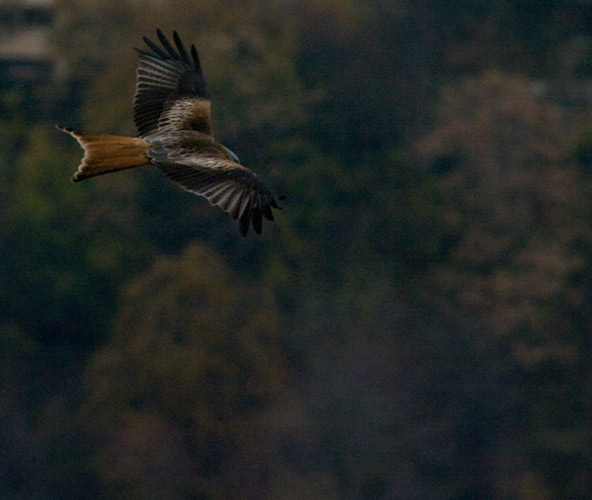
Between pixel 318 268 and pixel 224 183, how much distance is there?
3484 cm

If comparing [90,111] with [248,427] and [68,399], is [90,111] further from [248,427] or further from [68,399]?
[248,427]

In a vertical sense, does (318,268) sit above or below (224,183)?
below

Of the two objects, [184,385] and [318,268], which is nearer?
[184,385]

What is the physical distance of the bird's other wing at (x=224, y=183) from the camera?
1015 centimetres

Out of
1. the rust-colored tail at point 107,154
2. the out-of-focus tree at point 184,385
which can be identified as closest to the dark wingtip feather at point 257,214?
the rust-colored tail at point 107,154

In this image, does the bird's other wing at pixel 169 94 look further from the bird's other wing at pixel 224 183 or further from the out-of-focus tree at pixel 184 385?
the out-of-focus tree at pixel 184 385

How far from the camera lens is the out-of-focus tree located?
3478cm

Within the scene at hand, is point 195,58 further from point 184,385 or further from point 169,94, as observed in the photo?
point 184,385

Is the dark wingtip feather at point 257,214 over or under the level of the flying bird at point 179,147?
over

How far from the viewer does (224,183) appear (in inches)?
410

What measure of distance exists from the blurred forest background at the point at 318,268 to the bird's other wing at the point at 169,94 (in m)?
21.4

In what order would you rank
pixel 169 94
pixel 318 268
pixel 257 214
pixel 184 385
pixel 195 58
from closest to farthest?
pixel 257 214, pixel 169 94, pixel 195 58, pixel 184 385, pixel 318 268

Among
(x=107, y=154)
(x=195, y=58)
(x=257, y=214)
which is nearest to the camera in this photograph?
(x=257, y=214)

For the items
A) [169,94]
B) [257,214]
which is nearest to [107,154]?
[257,214]
